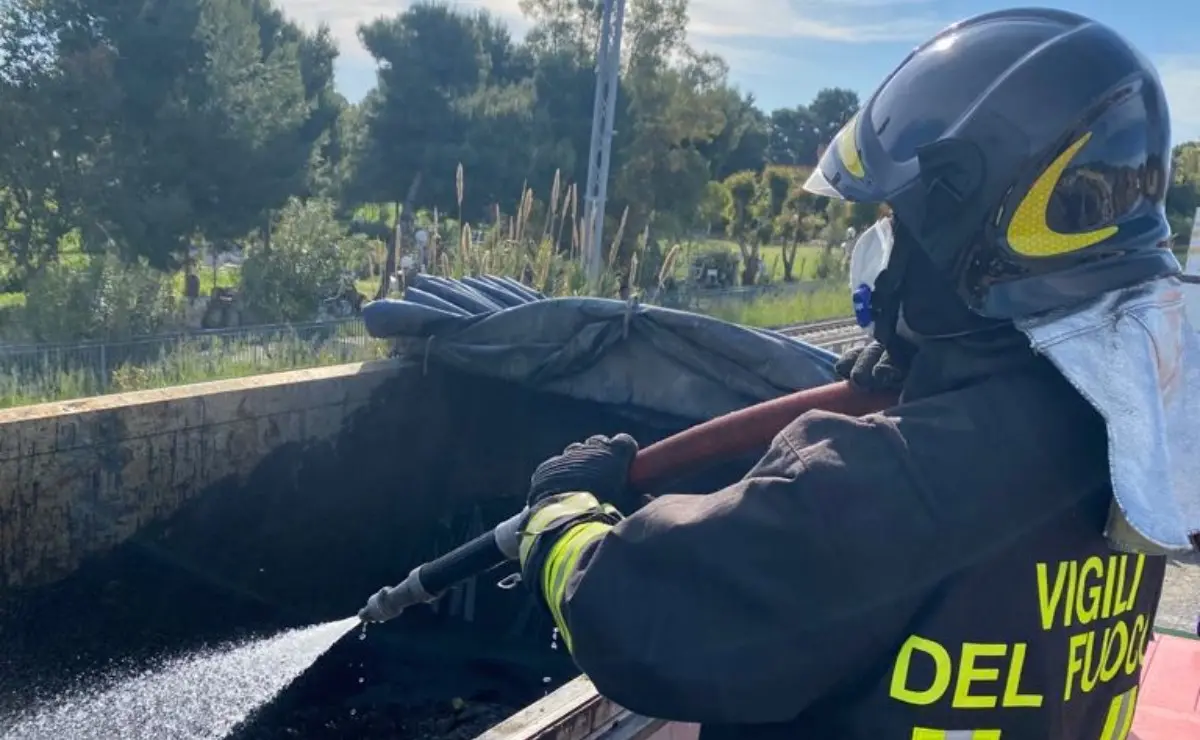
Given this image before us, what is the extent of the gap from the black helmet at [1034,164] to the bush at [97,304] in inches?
517

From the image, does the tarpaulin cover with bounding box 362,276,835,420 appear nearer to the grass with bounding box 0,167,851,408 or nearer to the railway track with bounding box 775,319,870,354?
the grass with bounding box 0,167,851,408

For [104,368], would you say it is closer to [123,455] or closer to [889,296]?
[123,455]

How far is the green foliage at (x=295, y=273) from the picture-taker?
17.5 meters

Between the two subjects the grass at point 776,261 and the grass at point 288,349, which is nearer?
the grass at point 288,349

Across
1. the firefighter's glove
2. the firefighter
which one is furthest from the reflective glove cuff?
the firefighter's glove

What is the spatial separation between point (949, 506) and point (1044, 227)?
1.49 ft

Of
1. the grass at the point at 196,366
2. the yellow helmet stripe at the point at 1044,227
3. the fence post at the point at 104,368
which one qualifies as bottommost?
the fence post at the point at 104,368

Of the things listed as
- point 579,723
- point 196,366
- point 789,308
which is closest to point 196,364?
point 196,366

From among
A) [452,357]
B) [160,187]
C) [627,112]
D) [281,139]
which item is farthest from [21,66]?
[452,357]

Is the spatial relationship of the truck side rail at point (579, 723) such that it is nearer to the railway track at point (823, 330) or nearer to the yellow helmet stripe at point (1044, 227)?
the yellow helmet stripe at point (1044, 227)

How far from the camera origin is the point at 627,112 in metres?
27.5

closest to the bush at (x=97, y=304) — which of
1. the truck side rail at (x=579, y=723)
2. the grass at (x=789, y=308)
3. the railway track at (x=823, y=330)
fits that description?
the grass at (x=789, y=308)

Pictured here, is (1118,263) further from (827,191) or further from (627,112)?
(627,112)

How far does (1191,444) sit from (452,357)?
5109 millimetres
